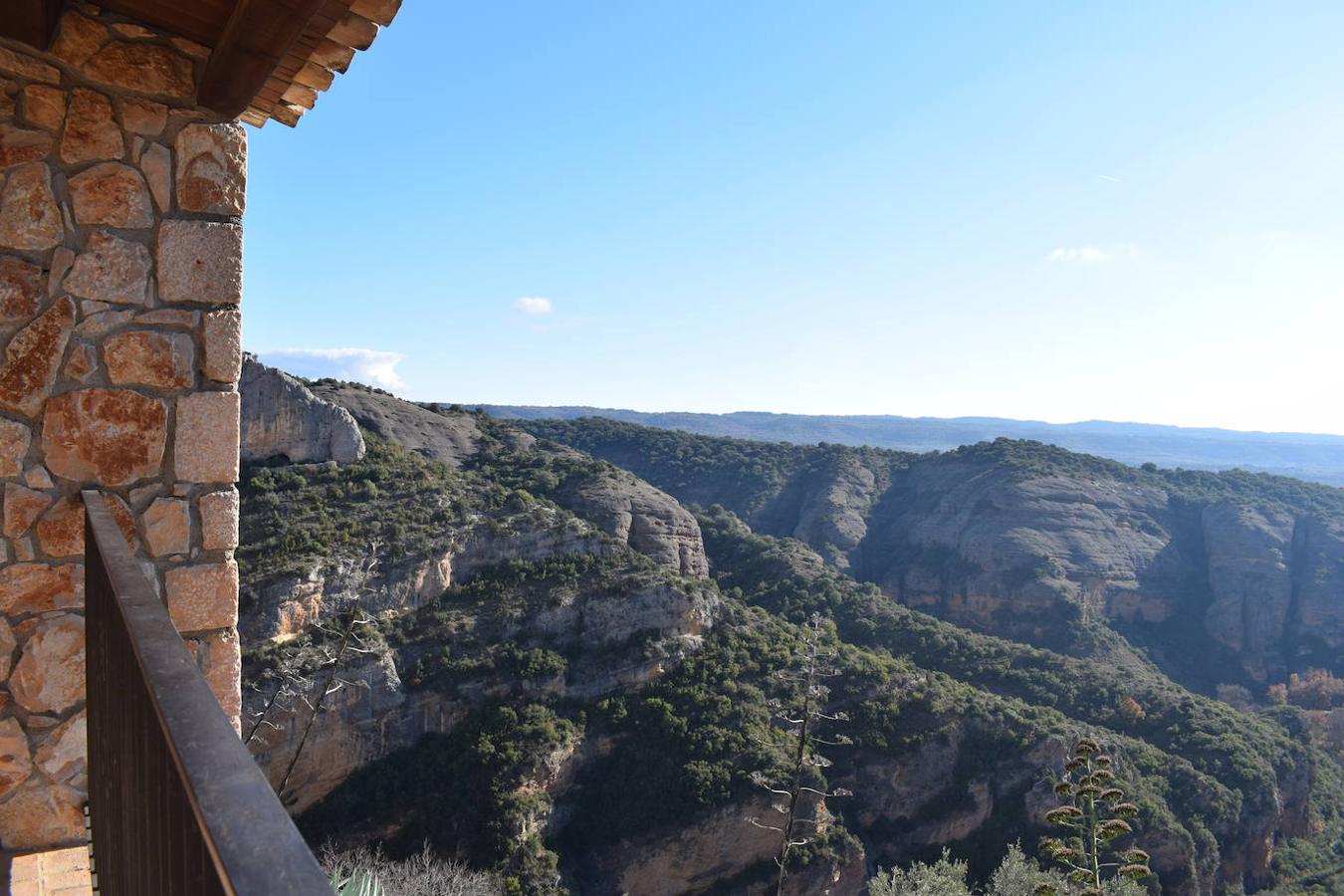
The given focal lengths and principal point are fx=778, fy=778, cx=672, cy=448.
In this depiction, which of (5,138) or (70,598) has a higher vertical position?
Answer: (5,138)

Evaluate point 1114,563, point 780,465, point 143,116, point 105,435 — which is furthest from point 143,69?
point 780,465

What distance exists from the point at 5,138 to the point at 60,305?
14.7 inches

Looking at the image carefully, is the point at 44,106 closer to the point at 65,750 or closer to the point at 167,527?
the point at 167,527

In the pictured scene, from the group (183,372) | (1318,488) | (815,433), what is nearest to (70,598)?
(183,372)

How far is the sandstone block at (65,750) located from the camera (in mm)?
1828

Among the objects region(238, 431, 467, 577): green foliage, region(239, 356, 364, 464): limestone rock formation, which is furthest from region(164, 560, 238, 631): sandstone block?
region(239, 356, 364, 464): limestone rock formation

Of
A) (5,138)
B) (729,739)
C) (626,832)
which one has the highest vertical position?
(5,138)

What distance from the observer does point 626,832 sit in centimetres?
1881

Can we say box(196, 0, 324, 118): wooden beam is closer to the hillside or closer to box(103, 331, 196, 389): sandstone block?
box(103, 331, 196, 389): sandstone block

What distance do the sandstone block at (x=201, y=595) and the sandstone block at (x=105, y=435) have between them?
0.26 meters

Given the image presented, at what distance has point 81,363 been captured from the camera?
5.97 feet

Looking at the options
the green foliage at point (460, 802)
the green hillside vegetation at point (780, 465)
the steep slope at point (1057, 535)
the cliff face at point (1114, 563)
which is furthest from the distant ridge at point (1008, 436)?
the green foliage at point (460, 802)

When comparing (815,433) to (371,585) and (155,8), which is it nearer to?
(371,585)

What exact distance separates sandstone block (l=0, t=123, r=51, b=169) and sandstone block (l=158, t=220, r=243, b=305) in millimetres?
271
